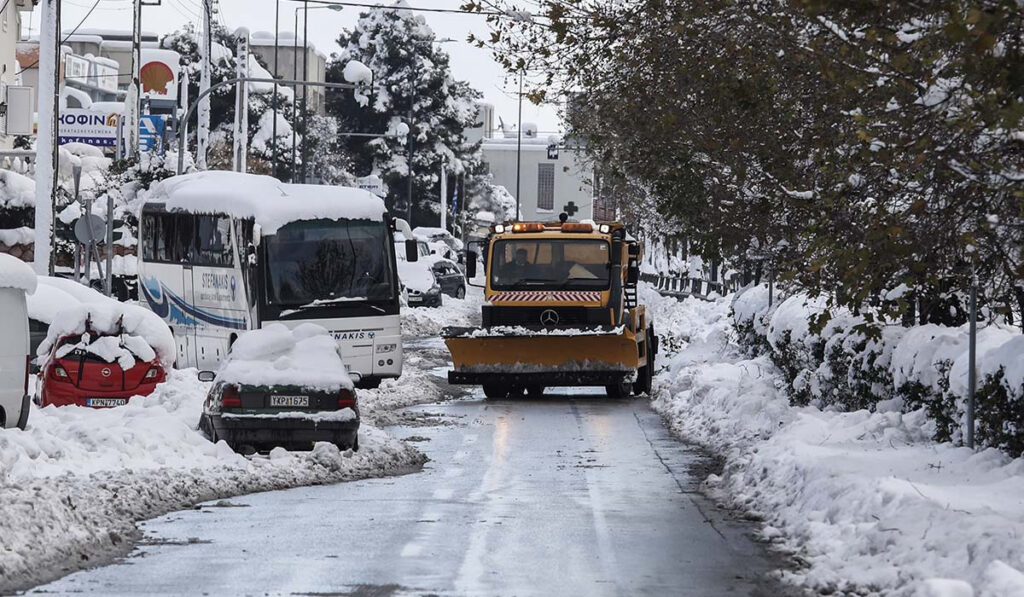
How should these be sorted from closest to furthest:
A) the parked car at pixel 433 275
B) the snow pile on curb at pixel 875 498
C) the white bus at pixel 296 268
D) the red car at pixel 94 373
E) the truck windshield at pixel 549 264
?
the snow pile on curb at pixel 875 498, the red car at pixel 94 373, the white bus at pixel 296 268, the truck windshield at pixel 549 264, the parked car at pixel 433 275

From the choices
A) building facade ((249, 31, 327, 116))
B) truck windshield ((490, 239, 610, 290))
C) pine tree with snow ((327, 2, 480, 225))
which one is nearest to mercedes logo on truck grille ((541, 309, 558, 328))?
truck windshield ((490, 239, 610, 290))

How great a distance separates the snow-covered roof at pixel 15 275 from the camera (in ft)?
58.4

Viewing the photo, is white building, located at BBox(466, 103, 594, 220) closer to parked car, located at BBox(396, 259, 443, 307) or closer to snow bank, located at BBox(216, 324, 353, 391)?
parked car, located at BBox(396, 259, 443, 307)

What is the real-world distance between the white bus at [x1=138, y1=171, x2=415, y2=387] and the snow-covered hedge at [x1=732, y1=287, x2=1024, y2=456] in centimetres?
723

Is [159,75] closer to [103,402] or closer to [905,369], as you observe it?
[103,402]

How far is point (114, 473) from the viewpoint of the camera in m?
14.2

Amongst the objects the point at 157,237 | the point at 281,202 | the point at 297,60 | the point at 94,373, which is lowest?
the point at 94,373

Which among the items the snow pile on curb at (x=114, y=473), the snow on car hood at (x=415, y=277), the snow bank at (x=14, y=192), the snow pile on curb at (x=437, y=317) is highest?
the snow bank at (x=14, y=192)

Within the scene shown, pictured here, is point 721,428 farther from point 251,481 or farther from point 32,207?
point 32,207

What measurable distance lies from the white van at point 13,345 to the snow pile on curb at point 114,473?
0.38 metres

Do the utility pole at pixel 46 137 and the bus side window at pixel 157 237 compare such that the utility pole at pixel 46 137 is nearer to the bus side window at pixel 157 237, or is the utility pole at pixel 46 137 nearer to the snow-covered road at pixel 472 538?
the bus side window at pixel 157 237

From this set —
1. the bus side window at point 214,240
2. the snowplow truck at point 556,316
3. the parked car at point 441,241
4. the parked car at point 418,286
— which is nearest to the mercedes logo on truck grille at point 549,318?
the snowplow truck at point 556,316

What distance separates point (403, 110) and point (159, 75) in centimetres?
2118

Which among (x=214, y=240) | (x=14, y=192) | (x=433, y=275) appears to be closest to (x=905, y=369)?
(x=214, y=240)
